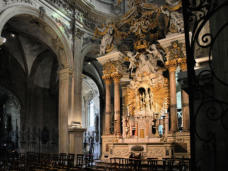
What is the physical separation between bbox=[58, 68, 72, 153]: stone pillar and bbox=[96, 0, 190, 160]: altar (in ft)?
7.02

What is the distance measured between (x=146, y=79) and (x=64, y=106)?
4.60 meters

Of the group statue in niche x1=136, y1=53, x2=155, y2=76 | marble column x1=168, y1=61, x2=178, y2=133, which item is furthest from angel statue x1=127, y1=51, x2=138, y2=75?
marble column x1=168, y1=61, x2=178, y2=133

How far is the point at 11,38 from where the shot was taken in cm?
1742

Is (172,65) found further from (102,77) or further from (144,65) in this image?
(102,77)

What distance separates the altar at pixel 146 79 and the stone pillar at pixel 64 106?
2.14 meters

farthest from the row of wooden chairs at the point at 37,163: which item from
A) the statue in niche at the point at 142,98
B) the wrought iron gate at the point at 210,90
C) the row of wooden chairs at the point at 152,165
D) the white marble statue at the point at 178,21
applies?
the white marble statue at the point at 178,21

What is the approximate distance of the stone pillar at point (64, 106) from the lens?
13.8 meters

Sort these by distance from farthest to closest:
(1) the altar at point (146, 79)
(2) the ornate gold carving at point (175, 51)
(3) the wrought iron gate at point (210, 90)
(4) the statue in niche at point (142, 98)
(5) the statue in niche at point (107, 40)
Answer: (5) the statue in niche at point (107, 40) < (4) the statue in niche at point (142, 98) < (2) the ornate gold carving at point (175, 51) < (1) the altar at point (146, 79) < (3) the wrought iron gate at point (210, 90)

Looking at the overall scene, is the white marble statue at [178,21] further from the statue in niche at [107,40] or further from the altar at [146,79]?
the statue in niche at [107,40]

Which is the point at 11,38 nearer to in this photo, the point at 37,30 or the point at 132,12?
the point at 37,30

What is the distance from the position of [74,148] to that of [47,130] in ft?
19.4

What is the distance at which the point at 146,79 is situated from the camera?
1449cm

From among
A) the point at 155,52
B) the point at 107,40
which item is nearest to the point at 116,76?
the point at 107,40

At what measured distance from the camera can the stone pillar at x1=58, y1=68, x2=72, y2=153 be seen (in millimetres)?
13837
